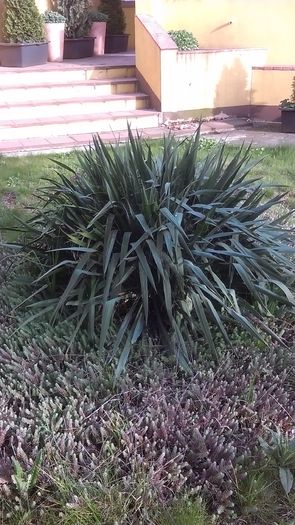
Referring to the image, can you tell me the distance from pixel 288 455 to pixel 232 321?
0.85m

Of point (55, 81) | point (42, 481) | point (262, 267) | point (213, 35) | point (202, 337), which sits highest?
point (213, 35)

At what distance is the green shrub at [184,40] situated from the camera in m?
8.12

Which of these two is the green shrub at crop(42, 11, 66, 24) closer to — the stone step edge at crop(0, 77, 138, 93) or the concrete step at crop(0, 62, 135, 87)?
the concrete step at crop(0, 62, 135, 87)

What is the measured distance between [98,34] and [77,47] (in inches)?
33.3

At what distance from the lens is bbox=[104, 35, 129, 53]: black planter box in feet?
36.2

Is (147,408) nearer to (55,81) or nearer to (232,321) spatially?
(232,321)

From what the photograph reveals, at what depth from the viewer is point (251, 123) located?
329 inches

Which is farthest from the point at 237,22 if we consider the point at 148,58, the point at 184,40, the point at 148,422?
the point at 148,422

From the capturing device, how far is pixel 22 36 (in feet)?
27.6

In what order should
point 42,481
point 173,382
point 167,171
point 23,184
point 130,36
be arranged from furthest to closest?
point 130,36 → point 23,184 → point 167,171 → point 173,382 → point 42,481

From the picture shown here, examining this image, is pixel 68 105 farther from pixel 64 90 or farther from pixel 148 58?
pixel 148 58

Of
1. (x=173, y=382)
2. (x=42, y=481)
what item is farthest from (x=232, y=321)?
(x=42, y=481)

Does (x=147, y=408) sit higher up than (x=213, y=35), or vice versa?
(x=213, y=35)

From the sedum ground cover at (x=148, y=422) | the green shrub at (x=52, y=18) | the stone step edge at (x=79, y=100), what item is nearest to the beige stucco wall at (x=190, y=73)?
the stone step edge at (x=79, y=100)
